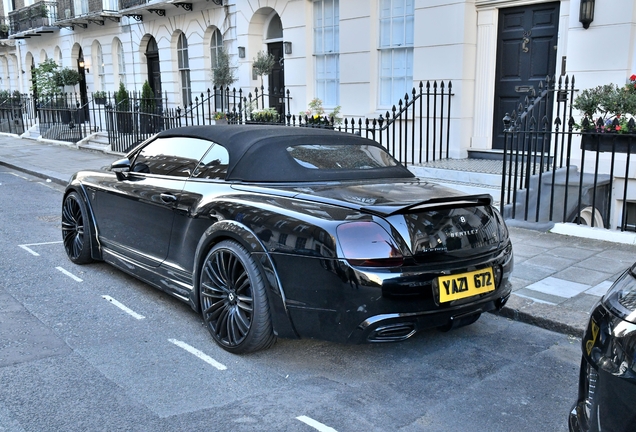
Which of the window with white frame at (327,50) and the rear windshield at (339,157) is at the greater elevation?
the window with white frame at (327,50)

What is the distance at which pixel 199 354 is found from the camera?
13.1ft

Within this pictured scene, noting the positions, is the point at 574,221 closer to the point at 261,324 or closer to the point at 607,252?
the point at 607,252

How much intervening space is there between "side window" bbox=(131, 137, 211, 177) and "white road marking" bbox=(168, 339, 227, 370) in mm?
1366

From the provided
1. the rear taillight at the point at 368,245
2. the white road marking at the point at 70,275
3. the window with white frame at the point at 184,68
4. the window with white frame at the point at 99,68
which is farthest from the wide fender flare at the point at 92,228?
the window with white frame at the point at 99,68

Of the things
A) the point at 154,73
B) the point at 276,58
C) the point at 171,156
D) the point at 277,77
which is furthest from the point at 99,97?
the point at 171,156

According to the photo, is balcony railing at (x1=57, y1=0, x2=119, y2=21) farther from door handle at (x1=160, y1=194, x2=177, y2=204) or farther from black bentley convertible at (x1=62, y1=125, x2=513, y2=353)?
door handle at (x1=160, y1=194, x2=177, y2=204)

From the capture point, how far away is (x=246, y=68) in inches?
594

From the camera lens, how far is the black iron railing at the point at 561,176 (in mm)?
7010

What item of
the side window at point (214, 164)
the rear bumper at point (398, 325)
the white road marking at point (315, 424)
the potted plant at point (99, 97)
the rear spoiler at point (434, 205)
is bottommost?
the white road marking at point (315, 424)

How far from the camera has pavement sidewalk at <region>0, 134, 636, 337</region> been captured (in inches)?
181

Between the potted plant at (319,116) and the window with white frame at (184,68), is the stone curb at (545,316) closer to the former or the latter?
the potted plant at (319,116)

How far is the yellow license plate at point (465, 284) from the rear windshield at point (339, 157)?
1.31 meters

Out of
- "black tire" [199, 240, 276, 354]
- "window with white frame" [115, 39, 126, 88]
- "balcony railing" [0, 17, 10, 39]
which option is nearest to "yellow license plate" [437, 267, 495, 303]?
"black tire" [199, 240, 276, 354]

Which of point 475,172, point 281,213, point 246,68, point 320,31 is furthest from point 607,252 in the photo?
point 246,68
